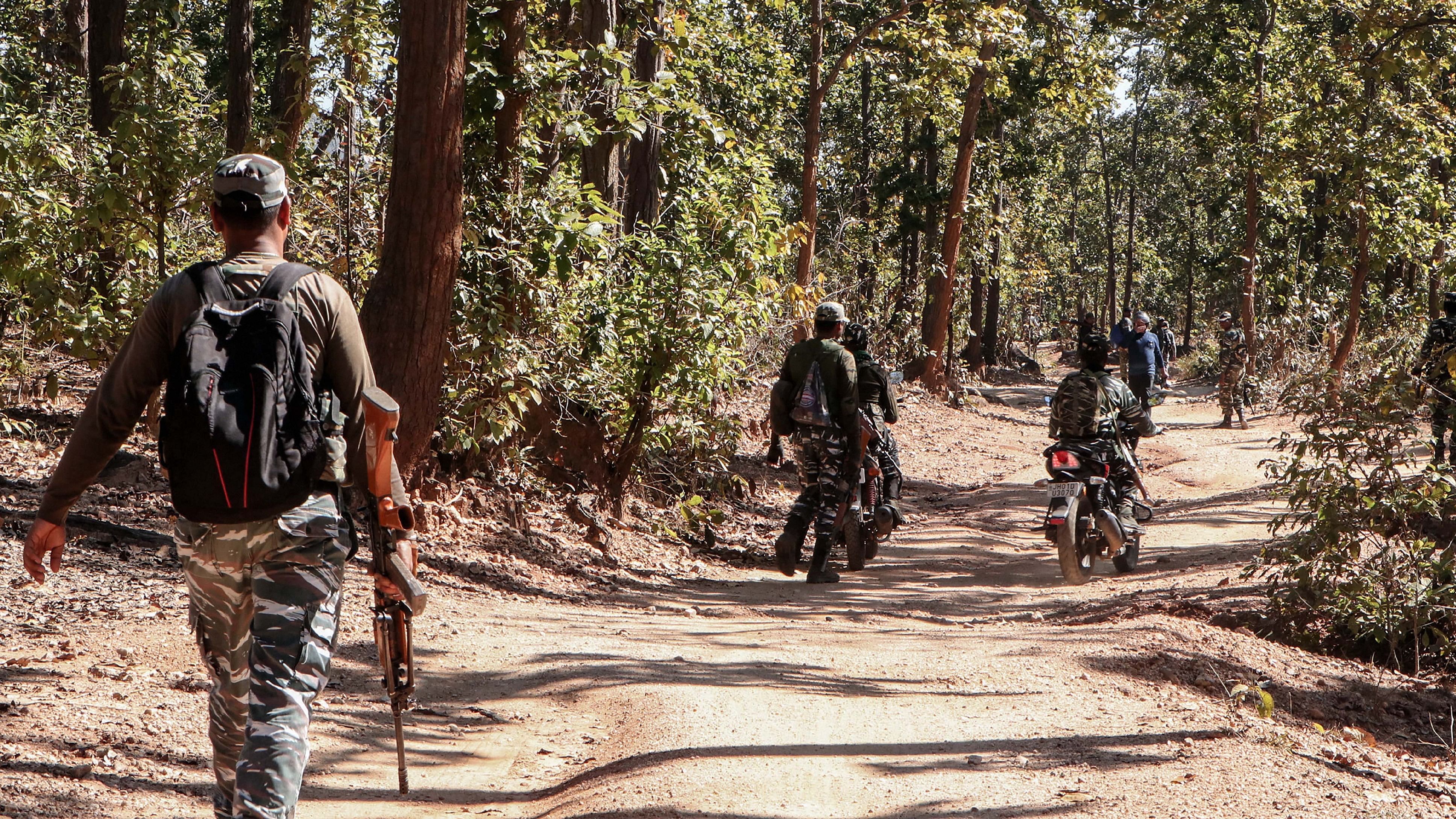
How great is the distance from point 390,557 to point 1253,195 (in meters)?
29.1

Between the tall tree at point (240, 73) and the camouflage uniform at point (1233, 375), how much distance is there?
1748 centimetres

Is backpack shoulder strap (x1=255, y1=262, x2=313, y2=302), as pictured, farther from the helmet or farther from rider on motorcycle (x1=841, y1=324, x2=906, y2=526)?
the helmet

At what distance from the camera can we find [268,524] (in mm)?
3139

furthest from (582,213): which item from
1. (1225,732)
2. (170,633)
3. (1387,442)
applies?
(1225,732)

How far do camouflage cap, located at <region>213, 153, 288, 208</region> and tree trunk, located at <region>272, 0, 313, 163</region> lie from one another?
5.89 metres

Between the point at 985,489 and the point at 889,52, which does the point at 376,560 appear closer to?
the point at 985,489

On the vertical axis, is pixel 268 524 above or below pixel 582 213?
below

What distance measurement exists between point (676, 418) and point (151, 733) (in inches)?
258

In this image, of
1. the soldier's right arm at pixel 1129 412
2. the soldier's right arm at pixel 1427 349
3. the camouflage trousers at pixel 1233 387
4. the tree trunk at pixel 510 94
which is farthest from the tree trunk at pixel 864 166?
the tree trunk at pixel 510 94

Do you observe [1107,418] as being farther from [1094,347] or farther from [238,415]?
[238,415]

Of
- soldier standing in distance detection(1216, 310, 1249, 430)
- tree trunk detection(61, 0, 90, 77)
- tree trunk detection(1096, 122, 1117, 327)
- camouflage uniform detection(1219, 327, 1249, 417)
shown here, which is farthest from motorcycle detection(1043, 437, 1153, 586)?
tree trunk detection(1096, 122, 1117, 327)

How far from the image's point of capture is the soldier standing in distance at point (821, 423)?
9445 millimetres

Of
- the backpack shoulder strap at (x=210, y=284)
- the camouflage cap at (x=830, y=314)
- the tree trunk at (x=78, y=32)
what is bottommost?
the backpack shoulder strap at (x=210, y=284)

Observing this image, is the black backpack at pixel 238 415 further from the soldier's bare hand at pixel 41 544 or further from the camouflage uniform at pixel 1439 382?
the camouflage uniform at pixel 1439 382
